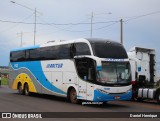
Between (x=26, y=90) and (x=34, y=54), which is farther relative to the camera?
(x=26, y=90)

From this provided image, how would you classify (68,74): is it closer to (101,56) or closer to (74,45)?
(74,45)

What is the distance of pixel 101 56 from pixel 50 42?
6.18 m

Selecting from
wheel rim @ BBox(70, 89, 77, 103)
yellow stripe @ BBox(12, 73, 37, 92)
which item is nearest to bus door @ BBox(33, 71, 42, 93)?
yellow stripe @ BBox(12, 73, 37, 92)

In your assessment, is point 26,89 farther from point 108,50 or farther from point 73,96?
point 108,50

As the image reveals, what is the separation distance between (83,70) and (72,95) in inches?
79.5

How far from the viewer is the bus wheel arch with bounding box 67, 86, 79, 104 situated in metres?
21.7

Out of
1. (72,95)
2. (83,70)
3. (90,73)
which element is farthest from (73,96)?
(90,73)

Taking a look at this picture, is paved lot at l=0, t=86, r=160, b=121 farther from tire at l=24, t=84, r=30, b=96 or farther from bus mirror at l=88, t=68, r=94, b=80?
tire at l=24, t=84, r=30, b=96

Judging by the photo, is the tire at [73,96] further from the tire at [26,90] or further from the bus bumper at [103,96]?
the tire at [26,90]

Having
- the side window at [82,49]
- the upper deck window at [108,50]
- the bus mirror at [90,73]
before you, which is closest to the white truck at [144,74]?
the upper deck window at [108,50]

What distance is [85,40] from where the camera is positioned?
21.0 meters

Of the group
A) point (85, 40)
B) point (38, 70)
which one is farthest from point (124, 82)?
point (38, 70)

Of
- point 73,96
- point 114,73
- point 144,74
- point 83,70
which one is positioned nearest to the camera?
point 114,73

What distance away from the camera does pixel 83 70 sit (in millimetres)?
20859
